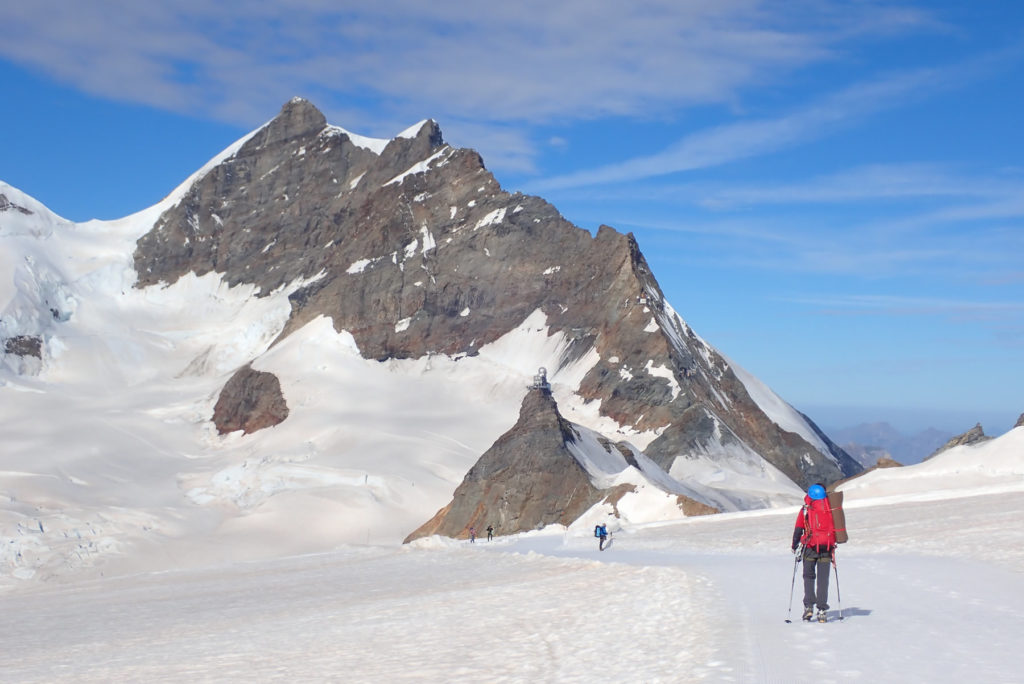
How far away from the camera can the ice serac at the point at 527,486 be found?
165ft

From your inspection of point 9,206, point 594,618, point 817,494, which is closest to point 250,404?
point 9,206

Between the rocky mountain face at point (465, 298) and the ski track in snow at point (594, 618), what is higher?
the rocky mountain face at point (465, 298)

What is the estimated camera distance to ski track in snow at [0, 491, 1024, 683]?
11.7 meters

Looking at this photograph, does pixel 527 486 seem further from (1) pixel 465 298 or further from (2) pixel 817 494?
(1) pixel 465 298

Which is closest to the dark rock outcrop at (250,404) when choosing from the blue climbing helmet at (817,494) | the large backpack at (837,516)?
the blue climbing helmet at (817,494)

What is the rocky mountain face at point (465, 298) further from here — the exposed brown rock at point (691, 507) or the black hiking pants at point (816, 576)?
the black hiking pants at point (816, 576)

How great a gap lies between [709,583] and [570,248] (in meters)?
87.4

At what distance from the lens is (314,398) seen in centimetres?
9450

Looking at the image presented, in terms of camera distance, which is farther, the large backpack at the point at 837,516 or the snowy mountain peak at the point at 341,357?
the snowy mountain peak at the point at 341,357

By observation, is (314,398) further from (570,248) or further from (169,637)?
(169,637)

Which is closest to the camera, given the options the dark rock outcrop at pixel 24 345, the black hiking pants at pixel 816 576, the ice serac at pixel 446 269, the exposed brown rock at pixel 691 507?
the black hiking pants at pixel 816 576

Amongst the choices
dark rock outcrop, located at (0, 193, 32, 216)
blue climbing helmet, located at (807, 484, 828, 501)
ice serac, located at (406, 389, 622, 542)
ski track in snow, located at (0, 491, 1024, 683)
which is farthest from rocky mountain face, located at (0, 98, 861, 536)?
blue climbing helmet, located at (807, 484, 828, 501)

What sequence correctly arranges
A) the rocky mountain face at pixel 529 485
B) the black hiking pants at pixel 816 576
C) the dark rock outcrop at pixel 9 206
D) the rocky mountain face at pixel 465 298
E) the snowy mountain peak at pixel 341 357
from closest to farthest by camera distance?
the black hiking pants at pixel 816 576 < the rocky mountain face at pixel 529 485 < the rocky mountain face at pixel 465 298 < the snowy mountain peak at pixel 341 357 < the dark rock outcrop at pixel 9 206

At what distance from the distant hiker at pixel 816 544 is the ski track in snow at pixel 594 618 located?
16.1 inches
